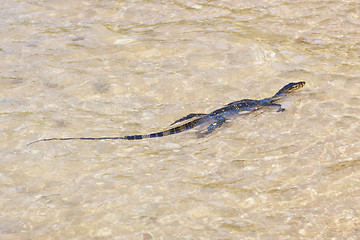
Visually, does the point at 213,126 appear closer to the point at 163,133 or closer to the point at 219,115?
the point at 219,115

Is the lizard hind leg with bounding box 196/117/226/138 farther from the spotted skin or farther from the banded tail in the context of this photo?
the banded tail

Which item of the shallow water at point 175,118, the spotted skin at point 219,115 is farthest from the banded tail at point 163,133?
the shallow water at point 175,118

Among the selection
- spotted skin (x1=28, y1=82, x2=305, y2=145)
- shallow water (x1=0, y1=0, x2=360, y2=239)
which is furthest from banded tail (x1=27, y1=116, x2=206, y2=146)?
shallow water (x1=0, y1=0, x2=360, y2=239)

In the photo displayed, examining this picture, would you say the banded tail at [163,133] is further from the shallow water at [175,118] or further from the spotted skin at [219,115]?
Answer: the shallow water at [175,118]

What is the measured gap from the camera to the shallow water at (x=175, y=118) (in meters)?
5.32

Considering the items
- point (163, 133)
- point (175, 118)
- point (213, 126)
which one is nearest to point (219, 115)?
point (213, 126)

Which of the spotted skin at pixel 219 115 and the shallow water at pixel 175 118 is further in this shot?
the spotted skin at pixel 219 115

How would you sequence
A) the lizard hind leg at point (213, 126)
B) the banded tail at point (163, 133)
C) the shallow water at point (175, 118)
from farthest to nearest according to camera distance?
the lizard hind leg at point (213, 126) → the banded tail at point (163, 133) → the shallow water at point (175, 118)

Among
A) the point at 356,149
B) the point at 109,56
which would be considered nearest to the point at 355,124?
the point at 356,149

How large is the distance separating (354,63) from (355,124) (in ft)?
6.63

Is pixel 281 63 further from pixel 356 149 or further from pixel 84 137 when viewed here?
pixel 84 137

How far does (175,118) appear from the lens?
7.27 m

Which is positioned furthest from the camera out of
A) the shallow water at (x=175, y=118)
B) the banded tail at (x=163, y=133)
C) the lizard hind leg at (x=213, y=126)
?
the lizard hind leg at (x=213, y=126)

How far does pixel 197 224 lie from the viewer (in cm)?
521
